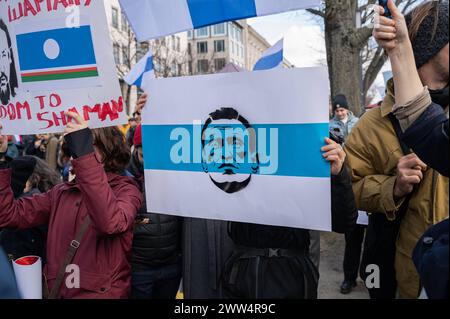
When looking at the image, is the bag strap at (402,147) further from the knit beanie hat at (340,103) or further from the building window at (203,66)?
the building window at (203,66)

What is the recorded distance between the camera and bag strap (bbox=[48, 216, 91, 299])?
6.63ft

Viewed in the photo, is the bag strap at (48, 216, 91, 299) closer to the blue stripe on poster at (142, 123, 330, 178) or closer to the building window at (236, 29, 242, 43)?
the blue stripe on poster at (142, 123, 330, 178)

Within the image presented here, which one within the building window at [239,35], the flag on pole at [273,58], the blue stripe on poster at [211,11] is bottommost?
the flag on pole at [273,58]

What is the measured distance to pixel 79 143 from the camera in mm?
1947

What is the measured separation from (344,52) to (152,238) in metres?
6.64

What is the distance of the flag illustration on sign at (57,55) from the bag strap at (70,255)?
2.43 ft

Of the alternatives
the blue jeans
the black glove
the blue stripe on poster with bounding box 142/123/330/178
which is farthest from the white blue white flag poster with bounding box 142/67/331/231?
the blue jeans

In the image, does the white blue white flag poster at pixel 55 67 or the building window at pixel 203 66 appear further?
the building window at pixel 203 66

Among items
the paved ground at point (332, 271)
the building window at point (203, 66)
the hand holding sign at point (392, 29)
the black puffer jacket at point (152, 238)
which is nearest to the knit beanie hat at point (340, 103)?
the paved ground at point (332, 271)

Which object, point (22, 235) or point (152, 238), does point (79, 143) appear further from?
point (22, 235)

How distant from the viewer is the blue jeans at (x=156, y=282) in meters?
2.47

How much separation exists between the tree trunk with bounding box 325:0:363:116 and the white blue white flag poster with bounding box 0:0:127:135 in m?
6.21

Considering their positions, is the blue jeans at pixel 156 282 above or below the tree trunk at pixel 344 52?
below

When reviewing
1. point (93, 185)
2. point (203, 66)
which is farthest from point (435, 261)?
point (203, 66)
